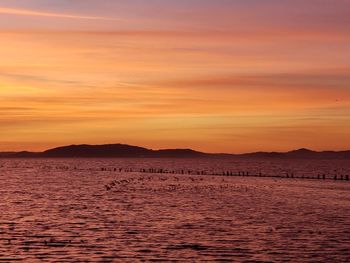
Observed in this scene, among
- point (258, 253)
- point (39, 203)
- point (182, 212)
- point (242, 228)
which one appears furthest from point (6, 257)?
point (39, 203)

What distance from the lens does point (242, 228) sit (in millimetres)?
58031

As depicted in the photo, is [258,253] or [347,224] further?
[347,224]

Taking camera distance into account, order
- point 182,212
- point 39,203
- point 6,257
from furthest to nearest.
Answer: point 39,203, point 182,212, point 6,257

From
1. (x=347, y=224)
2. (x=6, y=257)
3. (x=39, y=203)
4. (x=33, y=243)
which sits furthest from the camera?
(x=39, y=203)

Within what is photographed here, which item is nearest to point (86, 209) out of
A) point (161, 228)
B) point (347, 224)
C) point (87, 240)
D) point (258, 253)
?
point (161, 228)

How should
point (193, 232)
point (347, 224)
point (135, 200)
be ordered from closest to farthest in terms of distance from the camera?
point (193, 232) < point (347, 224) < point (135, 200)

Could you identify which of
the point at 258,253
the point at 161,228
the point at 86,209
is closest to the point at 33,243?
the point at 161,228

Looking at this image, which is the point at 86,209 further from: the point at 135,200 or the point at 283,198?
the point at 283,198

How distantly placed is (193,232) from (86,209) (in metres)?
26.4

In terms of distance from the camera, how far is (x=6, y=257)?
42.3 meters

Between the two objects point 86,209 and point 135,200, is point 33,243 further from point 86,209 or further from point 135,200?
point 135,200

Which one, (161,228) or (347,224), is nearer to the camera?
(161,228)

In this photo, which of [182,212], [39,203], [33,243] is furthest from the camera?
[39,203]

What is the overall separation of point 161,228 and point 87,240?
9.59 meters
